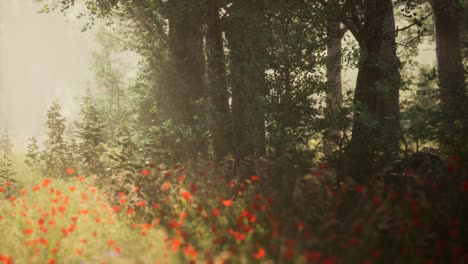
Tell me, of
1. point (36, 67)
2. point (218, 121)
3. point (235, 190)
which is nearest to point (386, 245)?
point (235, 190)

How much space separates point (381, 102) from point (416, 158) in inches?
140

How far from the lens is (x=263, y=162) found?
7559 millimetres

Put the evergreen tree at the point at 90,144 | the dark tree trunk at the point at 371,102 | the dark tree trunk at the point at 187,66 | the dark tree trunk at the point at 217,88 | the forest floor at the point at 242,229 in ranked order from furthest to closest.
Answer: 1. the dark tree trunk at the point at 187,66
2. the evergreen tree at the point at 90,144
3. the dark tree trunk at the point at 217,88
4. the dark tree trunk at the point at 371,102
5. the forest floor at the point at 242,229

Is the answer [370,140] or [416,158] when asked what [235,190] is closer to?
[370,140]

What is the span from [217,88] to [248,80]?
1.17 m

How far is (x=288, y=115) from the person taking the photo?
28.3 ft

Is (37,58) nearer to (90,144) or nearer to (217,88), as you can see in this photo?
(90,144)

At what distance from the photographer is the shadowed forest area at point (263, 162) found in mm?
4586

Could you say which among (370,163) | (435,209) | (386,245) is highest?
(370,163)

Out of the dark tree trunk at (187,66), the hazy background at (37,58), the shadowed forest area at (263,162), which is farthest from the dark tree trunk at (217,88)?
the hazy background at (37,58)

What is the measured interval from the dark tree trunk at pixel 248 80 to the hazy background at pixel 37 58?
12100 centimetres

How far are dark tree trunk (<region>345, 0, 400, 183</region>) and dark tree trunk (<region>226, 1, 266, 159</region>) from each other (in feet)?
6.57

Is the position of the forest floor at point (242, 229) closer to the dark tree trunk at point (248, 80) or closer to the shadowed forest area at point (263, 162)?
the shadowed forest area at point (263, 162)

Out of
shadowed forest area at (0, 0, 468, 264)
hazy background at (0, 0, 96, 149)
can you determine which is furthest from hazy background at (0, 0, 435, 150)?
shadowed forest area at (0, 0, 468, 264)
